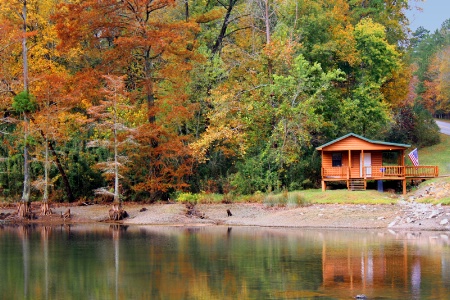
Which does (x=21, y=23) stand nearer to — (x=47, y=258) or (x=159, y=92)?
(x=159, y=92)

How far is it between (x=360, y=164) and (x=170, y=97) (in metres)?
13.2

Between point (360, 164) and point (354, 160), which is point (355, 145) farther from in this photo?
point (354, 160)

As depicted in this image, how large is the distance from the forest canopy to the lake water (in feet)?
35.1

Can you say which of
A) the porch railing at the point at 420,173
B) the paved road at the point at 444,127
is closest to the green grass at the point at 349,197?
the porch railing at the point at 420,173

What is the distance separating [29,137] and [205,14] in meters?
16.5

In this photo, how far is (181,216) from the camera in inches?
1636

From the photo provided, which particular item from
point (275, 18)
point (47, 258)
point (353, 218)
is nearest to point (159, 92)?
point (275, 18)

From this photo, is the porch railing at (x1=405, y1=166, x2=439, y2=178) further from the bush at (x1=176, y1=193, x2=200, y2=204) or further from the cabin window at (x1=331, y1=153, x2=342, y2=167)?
the bush at (x1=176, y1=193, x2=200, y2=204)

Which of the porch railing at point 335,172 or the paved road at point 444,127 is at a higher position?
the paved road at point 444,127

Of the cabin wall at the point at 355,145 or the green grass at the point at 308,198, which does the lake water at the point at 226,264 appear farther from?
the cabin wall at the point at 355,145

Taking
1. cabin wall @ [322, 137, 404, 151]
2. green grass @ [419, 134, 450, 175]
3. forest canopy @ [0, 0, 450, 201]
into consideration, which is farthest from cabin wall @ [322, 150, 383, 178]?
green grass @ [419, 134, 450, 175]

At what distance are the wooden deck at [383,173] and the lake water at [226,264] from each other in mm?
11072

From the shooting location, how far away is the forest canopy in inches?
1773

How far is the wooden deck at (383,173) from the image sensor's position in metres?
45.2
